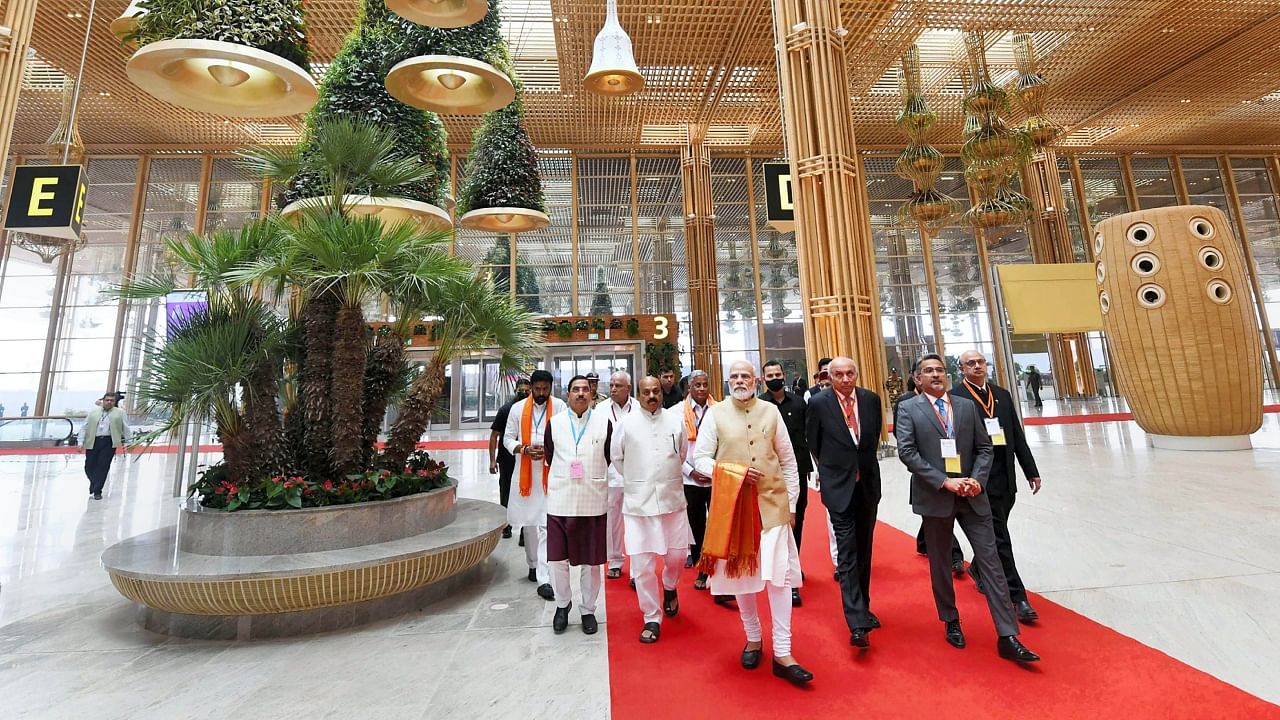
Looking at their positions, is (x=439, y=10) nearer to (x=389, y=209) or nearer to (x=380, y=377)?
(x=389, y=209)

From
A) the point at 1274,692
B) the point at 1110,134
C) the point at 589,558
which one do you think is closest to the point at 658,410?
the point at 589,558

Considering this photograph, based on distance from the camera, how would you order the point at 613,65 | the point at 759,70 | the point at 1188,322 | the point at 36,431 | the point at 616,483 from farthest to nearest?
the point at 36,431 → the point at 759,70 → the point at 1188,322 → the point at 613,65 → the point at 616,483

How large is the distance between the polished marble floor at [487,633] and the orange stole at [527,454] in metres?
0.69

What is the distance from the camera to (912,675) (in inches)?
93.0

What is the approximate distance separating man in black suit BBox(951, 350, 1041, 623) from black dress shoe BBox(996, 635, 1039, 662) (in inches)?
19.5

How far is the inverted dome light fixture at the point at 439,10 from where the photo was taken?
3.94 meters

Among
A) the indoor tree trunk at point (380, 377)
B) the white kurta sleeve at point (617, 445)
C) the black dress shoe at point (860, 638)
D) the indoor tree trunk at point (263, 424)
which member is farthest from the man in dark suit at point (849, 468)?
the indoor tree trunk at point (263, 424)

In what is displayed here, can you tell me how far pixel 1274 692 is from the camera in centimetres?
209

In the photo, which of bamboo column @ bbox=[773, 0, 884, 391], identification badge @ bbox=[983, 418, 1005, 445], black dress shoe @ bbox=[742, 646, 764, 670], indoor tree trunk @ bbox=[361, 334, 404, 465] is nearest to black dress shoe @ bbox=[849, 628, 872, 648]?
black dress shoe @ bbox=[742, 646, 764, 670]

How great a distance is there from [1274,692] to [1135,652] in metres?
0.42

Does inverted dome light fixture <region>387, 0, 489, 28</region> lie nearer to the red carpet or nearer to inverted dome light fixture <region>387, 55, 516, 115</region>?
inverted dome light fixture <region>387, 55, 516, 115</region>

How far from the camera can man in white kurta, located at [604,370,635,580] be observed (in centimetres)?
363

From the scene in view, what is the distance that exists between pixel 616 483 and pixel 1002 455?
2298 millimetres

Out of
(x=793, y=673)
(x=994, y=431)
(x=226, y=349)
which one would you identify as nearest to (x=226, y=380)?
(x=226, y=349)
